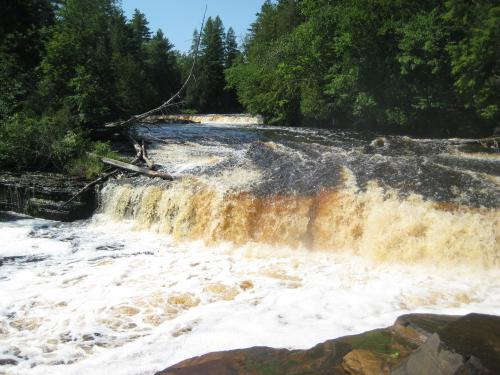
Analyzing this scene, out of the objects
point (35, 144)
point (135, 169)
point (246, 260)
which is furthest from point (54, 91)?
point (246, 260)

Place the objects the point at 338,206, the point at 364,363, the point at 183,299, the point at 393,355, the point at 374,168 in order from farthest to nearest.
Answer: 1. the point at 374,168
2. the point at 338,206
3. the point at 183,299
4. the point at 393,355
5. the point at 364,363

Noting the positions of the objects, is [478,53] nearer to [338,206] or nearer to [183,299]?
[338,206]

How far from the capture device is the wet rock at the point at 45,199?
31.9 feet

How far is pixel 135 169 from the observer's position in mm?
10719

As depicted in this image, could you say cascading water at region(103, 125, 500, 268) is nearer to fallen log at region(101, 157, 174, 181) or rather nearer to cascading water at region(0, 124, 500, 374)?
cascading water at region(0, 124, 500, 374)

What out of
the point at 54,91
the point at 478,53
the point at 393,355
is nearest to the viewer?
the point at 393,355

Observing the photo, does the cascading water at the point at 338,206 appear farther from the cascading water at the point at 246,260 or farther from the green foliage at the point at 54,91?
the green foliage at the point at 54,91

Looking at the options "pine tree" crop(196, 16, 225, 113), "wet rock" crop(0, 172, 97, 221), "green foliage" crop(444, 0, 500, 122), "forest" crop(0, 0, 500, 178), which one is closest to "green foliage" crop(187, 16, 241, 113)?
"pine tree" crop(196, 16, 225, 113)

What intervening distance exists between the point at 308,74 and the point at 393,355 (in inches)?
890

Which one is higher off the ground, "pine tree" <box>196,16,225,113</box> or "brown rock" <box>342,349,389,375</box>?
"pine tree" <box>196,16,225,113</box>

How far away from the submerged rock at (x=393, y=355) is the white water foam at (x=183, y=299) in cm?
35

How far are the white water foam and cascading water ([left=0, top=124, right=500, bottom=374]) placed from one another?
3 centimetres

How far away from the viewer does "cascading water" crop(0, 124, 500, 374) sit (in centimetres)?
496

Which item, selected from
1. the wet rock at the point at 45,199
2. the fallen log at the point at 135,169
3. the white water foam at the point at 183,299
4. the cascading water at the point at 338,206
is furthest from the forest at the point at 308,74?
the white water foam at the point at 183,299
